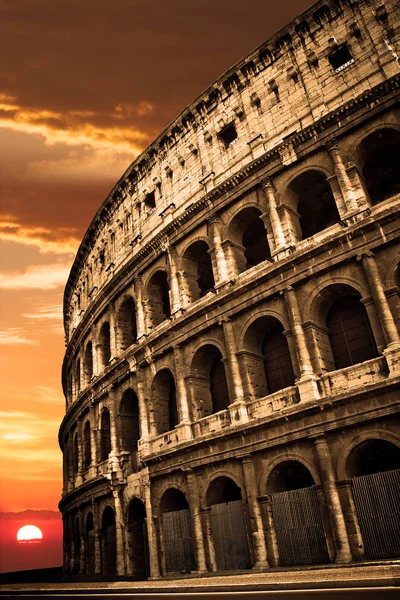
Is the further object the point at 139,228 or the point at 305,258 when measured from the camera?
the point at 139,228

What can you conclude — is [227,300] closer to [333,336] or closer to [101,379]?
[333,336]

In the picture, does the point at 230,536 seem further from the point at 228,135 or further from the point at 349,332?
the point at 228,135

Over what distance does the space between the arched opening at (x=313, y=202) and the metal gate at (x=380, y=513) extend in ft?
25.0

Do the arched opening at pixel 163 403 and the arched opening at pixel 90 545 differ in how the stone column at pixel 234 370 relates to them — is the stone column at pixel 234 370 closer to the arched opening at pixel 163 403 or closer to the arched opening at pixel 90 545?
the arched opening at pixel 163 403

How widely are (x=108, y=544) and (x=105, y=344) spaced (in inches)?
316

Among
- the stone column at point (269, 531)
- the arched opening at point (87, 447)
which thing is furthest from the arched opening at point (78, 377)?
the stone column at point (269, 531)

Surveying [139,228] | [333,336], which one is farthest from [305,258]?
[139,228]

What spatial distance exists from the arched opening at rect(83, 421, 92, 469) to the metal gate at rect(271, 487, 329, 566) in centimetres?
1226

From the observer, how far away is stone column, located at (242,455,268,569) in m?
12.8

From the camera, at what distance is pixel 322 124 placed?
14.7 m

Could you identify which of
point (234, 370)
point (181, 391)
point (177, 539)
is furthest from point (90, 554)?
point (234, 370)

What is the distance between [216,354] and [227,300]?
2.20 m

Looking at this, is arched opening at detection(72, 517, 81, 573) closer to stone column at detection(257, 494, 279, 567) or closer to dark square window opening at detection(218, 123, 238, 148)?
stone column at detection(257, 494, 279, 567)

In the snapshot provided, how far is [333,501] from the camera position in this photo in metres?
11.8
